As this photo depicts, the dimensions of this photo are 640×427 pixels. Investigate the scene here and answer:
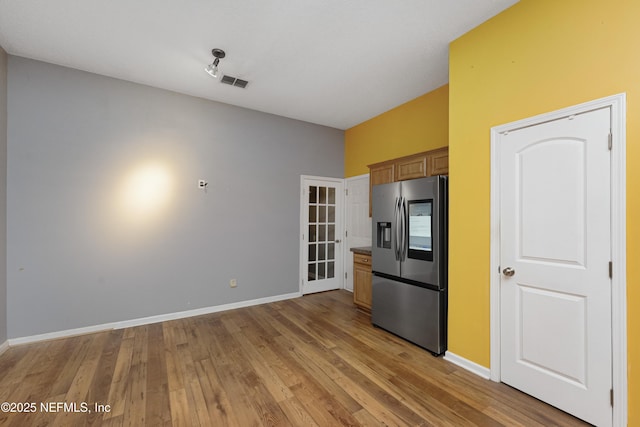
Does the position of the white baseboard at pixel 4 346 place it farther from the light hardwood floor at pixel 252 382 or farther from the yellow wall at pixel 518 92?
the yellow wall at pixel 518 92

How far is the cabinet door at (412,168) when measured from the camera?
3.16 metres

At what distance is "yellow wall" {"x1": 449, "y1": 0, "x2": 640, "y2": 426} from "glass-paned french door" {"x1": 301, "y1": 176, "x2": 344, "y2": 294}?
266 centimetres

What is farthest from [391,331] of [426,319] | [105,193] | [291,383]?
[105,193]

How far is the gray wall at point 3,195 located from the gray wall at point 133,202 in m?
0.05

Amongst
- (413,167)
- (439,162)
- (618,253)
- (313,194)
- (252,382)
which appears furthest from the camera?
(313,194)

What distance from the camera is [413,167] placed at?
3283mm

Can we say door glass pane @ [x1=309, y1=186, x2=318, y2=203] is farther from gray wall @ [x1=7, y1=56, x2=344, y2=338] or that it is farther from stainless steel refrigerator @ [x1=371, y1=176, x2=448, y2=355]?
stainless steel refrigerator @ [x1=371, y1=176, x2=448, y2=355]

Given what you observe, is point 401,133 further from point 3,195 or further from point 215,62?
point 3,195

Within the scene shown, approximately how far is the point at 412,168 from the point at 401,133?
1.01 metres

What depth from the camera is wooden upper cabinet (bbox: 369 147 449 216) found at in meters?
2.94

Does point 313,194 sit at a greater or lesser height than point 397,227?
greater

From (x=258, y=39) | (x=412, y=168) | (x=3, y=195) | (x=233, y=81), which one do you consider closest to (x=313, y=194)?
(x=412, y=168)

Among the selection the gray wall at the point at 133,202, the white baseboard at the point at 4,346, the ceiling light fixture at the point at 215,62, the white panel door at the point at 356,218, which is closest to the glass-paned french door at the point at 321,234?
the white panel door at the point at 356,218

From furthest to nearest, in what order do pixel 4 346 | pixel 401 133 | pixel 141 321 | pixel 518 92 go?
pixel 401 133
pixel 141 321
pixel 4 346
pixel 518 92
